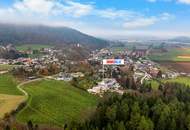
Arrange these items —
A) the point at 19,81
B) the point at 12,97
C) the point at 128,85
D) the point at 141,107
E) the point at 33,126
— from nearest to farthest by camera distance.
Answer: the point at 33,126 < the point at 141,107 < the point at 12,97 < the point at 19,81 < the point at 128,85

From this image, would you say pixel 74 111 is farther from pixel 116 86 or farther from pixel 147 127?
pixel 116 86

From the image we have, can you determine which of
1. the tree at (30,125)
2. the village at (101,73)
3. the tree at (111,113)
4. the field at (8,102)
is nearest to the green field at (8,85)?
the field at (8,102)

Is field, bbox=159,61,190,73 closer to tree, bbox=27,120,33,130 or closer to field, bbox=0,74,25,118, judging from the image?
Result: field, bbox=0,74,25,118

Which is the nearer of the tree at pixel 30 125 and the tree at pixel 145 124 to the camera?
the tree at pixel 30 125

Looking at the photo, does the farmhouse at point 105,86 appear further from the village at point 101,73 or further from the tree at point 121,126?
the tree at point 121,126

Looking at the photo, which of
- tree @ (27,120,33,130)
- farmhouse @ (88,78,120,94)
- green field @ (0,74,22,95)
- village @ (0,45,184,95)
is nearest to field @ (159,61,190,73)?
village @ (0,45,184,95)

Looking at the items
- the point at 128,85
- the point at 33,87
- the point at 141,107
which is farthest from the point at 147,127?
the point at 128,85

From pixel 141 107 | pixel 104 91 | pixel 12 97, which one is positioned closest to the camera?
pixel 141 107
